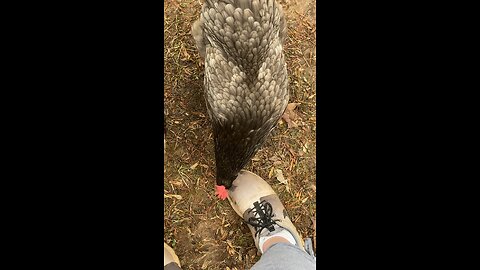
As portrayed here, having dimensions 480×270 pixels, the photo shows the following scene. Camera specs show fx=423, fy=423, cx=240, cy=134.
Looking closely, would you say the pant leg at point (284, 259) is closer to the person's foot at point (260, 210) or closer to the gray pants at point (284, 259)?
the gray pants at point (284, 259)

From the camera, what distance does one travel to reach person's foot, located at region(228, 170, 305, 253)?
3.07 metres

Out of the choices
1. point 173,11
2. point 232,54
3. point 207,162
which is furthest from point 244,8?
point 207,162

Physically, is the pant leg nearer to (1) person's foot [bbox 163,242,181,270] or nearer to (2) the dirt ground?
(2) the dirt ground

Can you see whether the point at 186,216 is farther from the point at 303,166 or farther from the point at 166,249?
the point at 303,166

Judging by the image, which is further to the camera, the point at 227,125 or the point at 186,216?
the point at 186,216

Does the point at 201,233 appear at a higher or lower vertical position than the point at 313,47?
lower

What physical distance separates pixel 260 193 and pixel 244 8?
1373mm

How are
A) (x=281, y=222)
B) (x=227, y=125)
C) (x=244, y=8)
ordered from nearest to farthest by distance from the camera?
(x=244, y=8) → (x=227, y=125) → (x=281, y=222)

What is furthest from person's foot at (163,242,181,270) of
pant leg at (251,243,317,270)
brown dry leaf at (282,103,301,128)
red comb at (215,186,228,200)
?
brown dry leaf at (282,103,301,128)

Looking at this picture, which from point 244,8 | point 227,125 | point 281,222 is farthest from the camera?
point 281,222

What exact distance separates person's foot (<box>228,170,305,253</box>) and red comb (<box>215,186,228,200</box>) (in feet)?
0.11

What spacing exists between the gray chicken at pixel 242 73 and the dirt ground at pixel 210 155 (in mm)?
451

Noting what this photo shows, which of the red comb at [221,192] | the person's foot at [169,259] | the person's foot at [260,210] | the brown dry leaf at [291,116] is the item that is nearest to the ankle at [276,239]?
the person's foot at [260,210]

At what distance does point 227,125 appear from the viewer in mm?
2594
